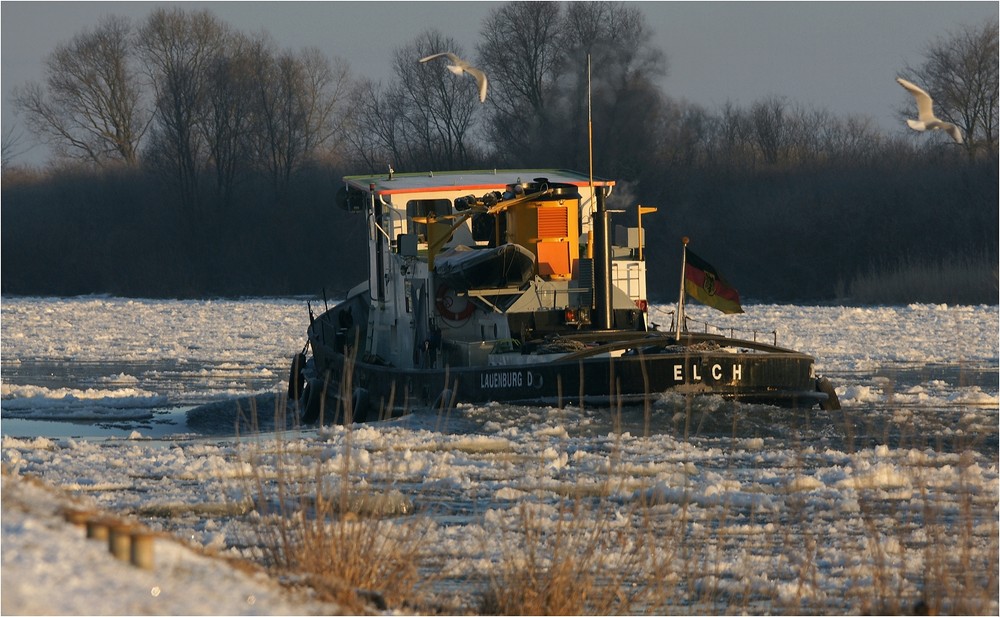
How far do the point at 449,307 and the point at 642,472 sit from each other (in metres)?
5.97

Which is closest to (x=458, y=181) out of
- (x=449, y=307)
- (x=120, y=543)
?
(x=449, y=307)

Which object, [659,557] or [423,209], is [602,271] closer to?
[423,209]

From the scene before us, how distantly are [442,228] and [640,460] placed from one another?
5.71 metres

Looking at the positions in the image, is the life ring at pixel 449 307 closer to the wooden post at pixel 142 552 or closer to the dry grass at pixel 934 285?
the wooden post at pixel 142 552

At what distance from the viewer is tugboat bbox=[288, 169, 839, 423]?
46.9ft

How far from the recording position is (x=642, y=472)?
1099 cm

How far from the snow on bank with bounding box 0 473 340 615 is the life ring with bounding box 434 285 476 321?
10380 millimetres

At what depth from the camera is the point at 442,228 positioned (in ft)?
54.7

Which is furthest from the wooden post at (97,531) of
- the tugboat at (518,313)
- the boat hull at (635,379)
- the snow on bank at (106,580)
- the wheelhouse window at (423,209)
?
the wheelhouse window at (423,209)

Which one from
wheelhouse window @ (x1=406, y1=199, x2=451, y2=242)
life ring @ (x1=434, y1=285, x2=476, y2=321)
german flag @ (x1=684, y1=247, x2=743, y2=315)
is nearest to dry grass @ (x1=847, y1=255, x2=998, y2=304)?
wheelhouse window @ (x1=406, y1=199, x2=451, y2=242)

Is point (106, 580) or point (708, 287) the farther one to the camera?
point (708, 287)

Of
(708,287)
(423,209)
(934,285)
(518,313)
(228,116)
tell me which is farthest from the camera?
(228,116)

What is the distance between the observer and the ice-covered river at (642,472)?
755cm

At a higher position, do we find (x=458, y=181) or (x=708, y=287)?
(x=458, y=181)
